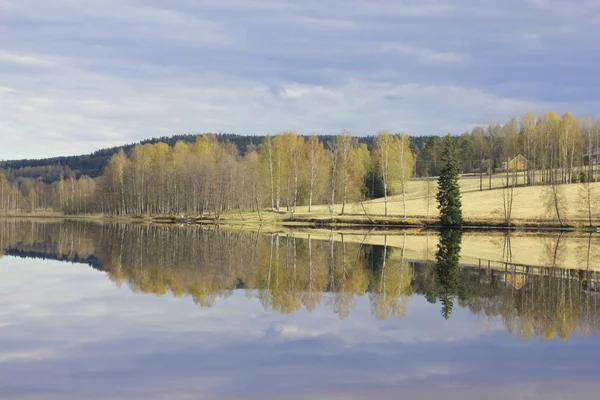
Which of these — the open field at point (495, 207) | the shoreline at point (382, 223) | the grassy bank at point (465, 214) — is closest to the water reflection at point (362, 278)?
the shoreline at point (382, 223)

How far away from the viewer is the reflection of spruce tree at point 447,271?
79.8 ft

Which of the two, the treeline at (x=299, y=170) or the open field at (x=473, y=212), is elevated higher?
the treeline at (x=299, y=170)

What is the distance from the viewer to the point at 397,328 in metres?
19.6

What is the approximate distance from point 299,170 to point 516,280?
2923 inches

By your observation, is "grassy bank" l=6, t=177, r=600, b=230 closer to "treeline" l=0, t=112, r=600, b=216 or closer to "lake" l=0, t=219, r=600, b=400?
"treeline" l=0, t=112, r=600, b=216

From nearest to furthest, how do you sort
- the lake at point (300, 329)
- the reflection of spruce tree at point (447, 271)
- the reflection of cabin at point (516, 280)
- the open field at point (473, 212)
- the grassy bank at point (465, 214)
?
the lake at point (300, 329)
the reflection of spruce tree at point (447, 271)
the reflection of cabin at point (516, 280)
the grassy bank at point (465, 214)
the open field at point (473, 212)

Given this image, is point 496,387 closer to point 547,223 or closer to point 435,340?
point 435,340

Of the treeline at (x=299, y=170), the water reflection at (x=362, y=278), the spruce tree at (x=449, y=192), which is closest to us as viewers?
the water reflection at (x=362, y=278)

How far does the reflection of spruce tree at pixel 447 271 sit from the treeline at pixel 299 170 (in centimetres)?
3371

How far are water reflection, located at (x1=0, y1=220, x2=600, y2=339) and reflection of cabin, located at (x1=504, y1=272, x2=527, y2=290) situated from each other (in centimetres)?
5

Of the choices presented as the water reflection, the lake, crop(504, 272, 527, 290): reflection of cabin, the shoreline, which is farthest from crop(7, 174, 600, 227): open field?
crop(504, 272, 527, 290): reflection of cabin

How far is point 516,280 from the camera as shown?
1208 inches

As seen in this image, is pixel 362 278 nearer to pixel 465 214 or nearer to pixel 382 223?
pixel 382 223

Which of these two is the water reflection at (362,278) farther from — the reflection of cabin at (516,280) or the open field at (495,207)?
the open field at (495,207)
